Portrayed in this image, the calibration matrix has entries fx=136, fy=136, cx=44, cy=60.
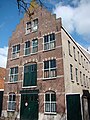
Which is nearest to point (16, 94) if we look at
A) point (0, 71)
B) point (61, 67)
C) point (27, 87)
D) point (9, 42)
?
point (27, 87)

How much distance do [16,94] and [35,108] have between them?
3.28m

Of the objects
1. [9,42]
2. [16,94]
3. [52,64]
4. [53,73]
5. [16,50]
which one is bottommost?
[16,94]

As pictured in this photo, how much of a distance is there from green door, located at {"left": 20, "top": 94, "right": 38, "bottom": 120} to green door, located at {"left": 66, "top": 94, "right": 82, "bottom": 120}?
3592 mm

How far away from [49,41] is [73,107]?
757 cm

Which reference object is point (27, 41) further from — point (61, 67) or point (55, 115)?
point (55, 115)

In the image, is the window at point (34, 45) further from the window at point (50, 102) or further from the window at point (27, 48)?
the window at point (50, 102)

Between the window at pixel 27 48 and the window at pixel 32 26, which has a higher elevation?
the window at pixel 32 26

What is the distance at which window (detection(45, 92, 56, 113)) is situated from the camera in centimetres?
1318

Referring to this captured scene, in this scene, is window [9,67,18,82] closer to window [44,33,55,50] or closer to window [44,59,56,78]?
window [44,59,56,78]

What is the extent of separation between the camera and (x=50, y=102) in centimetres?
1343

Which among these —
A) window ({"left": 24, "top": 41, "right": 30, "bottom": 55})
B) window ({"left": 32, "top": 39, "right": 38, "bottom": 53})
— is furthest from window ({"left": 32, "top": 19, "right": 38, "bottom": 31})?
window ({"left": 24, "top": 41, "right": 30, "bottom": 55})

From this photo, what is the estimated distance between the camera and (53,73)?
14.3m

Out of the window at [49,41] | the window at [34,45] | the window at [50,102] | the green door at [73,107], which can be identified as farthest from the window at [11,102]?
the window at [49,41]

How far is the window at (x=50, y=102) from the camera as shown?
13183mm
